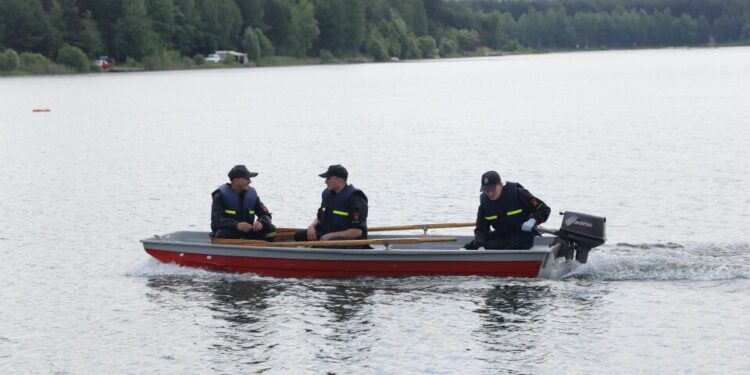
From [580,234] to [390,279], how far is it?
311cm

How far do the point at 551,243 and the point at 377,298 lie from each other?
306 centimetres

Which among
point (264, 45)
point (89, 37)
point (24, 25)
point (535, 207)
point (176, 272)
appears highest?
point (264, 45)

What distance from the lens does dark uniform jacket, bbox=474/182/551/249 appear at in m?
18.5

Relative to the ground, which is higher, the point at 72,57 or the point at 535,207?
the point at 72,57

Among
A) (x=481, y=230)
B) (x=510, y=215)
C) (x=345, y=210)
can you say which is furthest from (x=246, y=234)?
(x=510, y=215)

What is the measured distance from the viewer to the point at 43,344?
1667 centimetres

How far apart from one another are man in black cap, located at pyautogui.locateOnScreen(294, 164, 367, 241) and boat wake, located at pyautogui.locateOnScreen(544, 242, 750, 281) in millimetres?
3095

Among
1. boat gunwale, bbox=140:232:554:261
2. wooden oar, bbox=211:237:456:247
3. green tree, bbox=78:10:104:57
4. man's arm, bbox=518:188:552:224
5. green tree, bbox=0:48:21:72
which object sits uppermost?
green tree, bbox=78:10:104:57

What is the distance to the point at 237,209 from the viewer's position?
19875mm

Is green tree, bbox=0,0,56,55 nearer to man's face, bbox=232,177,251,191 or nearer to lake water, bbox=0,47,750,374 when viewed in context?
lake water, bbox=0,47,750,374

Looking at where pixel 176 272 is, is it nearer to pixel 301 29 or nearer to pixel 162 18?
pixel 162 18

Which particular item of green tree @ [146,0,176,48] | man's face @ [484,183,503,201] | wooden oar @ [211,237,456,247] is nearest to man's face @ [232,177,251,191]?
wooden oar @ [211,237,456,247]

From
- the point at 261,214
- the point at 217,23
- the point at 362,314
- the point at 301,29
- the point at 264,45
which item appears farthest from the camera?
the point at 301,29

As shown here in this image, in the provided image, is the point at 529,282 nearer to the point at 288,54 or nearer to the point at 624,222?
the point at 624,222
